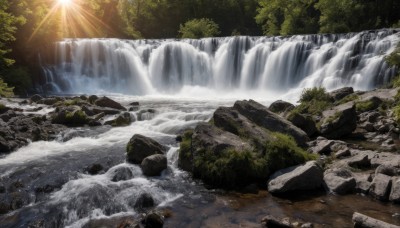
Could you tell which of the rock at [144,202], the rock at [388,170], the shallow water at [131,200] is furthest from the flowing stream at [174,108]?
the rock at [388,170]

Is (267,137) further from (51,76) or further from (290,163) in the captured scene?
(51,76)

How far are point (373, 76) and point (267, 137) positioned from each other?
21618mm

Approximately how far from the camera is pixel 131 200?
11188mm

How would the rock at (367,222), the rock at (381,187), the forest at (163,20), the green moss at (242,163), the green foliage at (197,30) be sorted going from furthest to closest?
the green foliage at (197,30) → the forest at (163,20) → the green moss at (242,163) → the rock at (381,187) → the rock at (367,222)

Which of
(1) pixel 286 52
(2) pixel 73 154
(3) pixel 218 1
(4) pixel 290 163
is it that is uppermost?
(3) pixel 218 1

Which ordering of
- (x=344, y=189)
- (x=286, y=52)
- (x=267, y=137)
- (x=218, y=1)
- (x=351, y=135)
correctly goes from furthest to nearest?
1. (x=218, y=1)
2. (x=286, y=52)
3. (x=351, y=135)
4. (x=267, y=137)
5. (x=344, y=189)

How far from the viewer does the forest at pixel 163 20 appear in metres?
38.8

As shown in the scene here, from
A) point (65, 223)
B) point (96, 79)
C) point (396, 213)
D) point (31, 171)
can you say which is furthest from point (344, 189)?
point (96, 79)

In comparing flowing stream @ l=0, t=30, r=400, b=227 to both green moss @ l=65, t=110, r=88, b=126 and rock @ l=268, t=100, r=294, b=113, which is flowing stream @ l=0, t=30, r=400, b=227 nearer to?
green moss @ l=65, t=110, r=88, b=126

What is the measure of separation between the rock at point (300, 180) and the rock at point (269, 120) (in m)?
3.31

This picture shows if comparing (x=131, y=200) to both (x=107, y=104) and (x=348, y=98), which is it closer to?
(x=107, y=104)

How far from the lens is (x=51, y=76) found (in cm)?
4075

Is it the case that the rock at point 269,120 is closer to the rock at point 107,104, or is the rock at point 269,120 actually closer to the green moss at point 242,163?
the green moss at point 242,163

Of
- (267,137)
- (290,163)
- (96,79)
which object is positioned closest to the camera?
(290,163)
